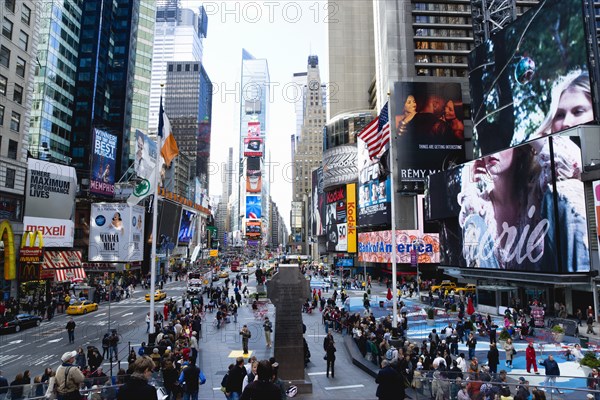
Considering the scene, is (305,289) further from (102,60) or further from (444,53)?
(102,60)

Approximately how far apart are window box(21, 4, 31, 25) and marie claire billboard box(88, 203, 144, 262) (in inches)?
993

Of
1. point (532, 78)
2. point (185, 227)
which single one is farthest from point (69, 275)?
point (532, 78)

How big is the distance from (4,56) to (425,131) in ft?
174

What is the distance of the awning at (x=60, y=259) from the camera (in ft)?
144

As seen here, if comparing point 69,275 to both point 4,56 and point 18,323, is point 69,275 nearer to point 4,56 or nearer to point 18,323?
point 18,323

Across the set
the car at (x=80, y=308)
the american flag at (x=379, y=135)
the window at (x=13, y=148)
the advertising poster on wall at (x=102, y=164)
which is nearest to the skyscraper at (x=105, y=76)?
the advertising poster on wall at (x=102, y=164)

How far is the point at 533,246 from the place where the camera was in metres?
32.0

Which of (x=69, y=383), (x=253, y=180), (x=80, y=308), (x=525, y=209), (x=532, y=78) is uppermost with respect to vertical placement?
(x=253, y=180)

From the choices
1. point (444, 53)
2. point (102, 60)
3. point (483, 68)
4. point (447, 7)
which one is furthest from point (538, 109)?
point (102, 60)

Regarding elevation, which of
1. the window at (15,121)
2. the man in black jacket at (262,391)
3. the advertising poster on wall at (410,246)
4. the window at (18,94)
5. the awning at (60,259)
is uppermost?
the window at (18,94)

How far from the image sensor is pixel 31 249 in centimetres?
3988

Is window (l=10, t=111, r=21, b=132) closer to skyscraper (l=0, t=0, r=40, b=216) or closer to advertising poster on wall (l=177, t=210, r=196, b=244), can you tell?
skyscraper (l=0, t=0, r=40, b=216)

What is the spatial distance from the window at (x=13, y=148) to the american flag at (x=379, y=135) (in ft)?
112

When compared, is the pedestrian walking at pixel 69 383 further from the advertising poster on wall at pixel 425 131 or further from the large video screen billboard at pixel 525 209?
the advertising poster on wall at pixel 425 131
